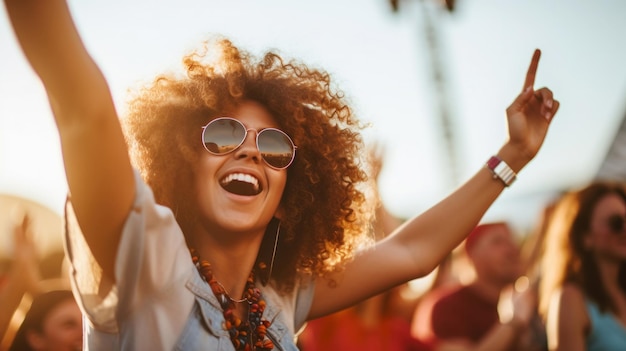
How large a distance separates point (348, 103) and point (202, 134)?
614 millimetres

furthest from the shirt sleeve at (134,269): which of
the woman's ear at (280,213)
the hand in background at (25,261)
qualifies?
the hand in background at (25,261)

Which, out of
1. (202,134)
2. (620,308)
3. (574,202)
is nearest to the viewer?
(202,134)

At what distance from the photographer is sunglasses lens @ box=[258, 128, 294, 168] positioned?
6.35 feet

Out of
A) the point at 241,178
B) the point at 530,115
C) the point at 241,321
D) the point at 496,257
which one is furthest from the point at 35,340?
the point at 496,257

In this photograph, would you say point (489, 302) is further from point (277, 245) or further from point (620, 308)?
point (277, 245)

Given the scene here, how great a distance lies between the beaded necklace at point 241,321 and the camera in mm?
1787

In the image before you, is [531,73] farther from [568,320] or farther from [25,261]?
[25,261]

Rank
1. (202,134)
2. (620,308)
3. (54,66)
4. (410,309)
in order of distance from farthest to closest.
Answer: (410,309) < (620,308) < (202,134) < (54,66)

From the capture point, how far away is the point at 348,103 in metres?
2.32

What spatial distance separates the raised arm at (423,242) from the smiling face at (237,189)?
1.34 feet

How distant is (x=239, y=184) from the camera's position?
1.87 metres

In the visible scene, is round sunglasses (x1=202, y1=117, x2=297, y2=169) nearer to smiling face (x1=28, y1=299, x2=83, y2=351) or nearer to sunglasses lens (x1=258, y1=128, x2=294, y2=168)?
sunglasses lens (x1=258, y1=128, x2=294, y2=168)

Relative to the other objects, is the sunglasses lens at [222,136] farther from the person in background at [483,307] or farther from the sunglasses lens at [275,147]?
the person in background at [483,307]

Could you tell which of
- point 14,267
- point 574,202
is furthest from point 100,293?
point 574,202
